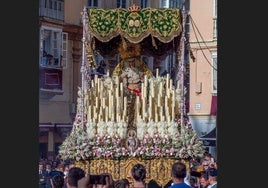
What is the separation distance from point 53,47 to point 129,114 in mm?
2127

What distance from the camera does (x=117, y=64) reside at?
16.3 meters

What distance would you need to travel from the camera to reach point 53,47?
16.4 metres

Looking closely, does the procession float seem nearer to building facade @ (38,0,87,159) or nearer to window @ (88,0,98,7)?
building facade @ (38,0,87,159)

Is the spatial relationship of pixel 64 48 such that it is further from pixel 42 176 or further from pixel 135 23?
pixel 42 176

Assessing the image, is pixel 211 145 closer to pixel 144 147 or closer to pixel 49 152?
pixel 144 147

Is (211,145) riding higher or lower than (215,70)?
lower

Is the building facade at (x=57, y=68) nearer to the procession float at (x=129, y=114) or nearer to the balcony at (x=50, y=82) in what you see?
the balcony at (x=50, y=82)

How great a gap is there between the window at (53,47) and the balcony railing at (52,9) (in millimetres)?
259

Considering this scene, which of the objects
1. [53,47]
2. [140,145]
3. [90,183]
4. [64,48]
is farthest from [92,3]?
[90,183]

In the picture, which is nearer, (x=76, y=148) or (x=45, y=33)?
(x=76, y=148)

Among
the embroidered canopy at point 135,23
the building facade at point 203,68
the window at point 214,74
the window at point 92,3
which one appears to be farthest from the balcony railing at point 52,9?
the window at point 214,74

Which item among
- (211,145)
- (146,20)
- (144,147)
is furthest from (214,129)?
(146,20)

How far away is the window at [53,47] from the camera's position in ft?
52.5

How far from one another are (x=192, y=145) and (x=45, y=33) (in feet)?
12.2
